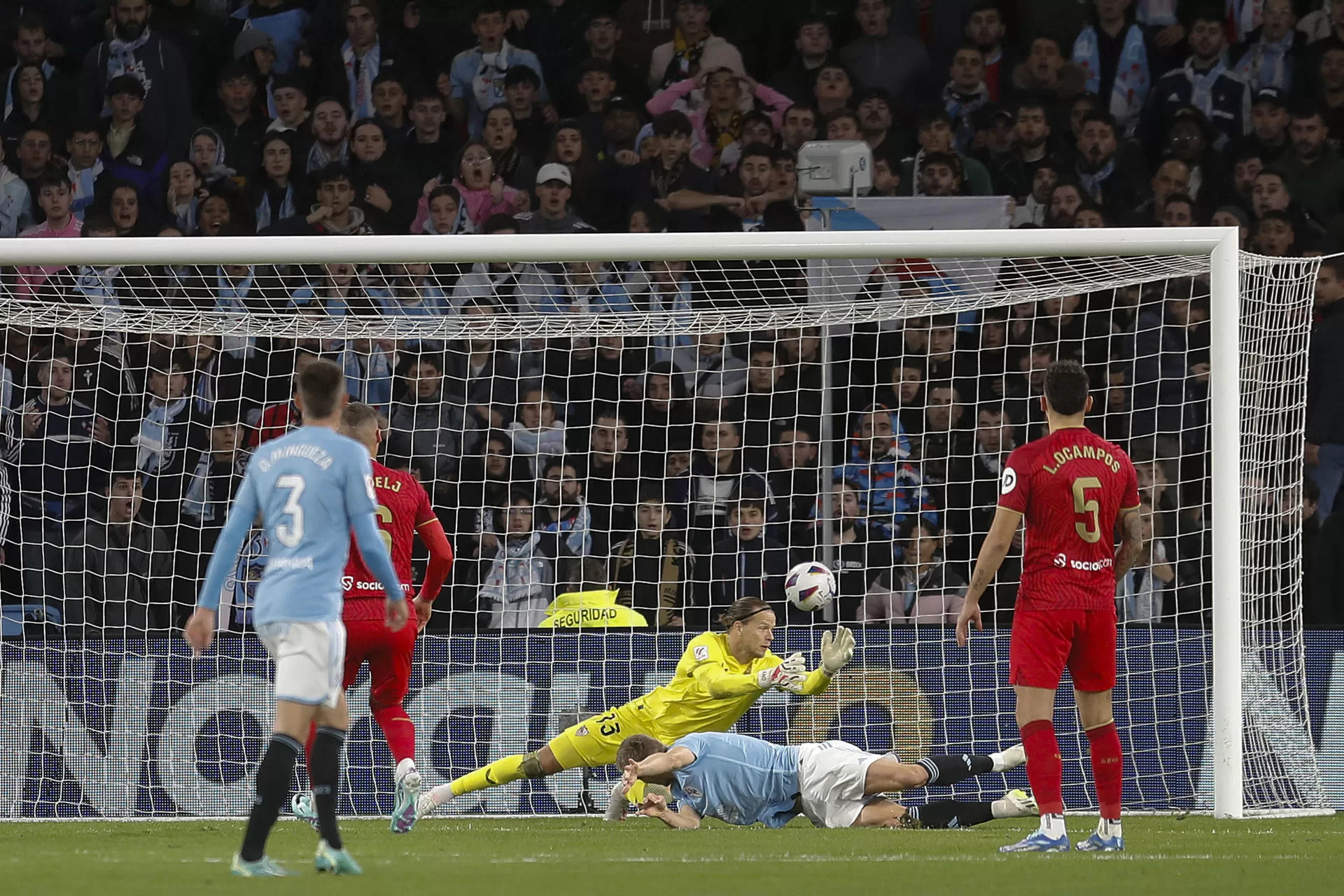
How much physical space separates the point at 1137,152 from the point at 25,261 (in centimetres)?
763

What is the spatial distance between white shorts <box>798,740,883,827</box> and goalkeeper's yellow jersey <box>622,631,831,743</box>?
543mm

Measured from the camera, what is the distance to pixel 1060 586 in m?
6.86

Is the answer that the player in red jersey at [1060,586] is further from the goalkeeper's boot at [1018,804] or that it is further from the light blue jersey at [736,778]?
the light blue jersey at [736,778]

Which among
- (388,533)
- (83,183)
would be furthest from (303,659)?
(83,183)

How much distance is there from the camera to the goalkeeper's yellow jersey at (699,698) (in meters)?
9.05

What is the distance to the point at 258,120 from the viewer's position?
13.7m

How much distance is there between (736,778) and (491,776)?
1283 millimetres

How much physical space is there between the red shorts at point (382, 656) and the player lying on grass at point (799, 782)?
1.14 metres

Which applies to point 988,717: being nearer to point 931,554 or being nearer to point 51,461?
point 931,554

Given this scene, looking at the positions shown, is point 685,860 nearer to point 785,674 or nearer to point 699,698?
point 785,674

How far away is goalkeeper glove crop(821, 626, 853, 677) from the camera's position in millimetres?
8492

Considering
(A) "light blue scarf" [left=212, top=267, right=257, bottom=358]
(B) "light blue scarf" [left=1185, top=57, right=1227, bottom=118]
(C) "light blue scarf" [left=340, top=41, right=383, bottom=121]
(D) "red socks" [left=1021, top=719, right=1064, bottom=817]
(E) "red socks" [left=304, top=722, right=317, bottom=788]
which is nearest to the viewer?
(E) "red socks" [left=304, top=722, right=317, bottom=788]

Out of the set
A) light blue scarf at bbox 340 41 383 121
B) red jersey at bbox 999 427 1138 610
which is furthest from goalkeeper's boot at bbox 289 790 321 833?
light blue scarf at bbox 340 41 383 121

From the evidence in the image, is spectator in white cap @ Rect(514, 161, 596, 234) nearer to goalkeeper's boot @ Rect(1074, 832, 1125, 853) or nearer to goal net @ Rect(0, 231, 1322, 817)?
goal net @ Rect(0, 231, 1322, 817)
